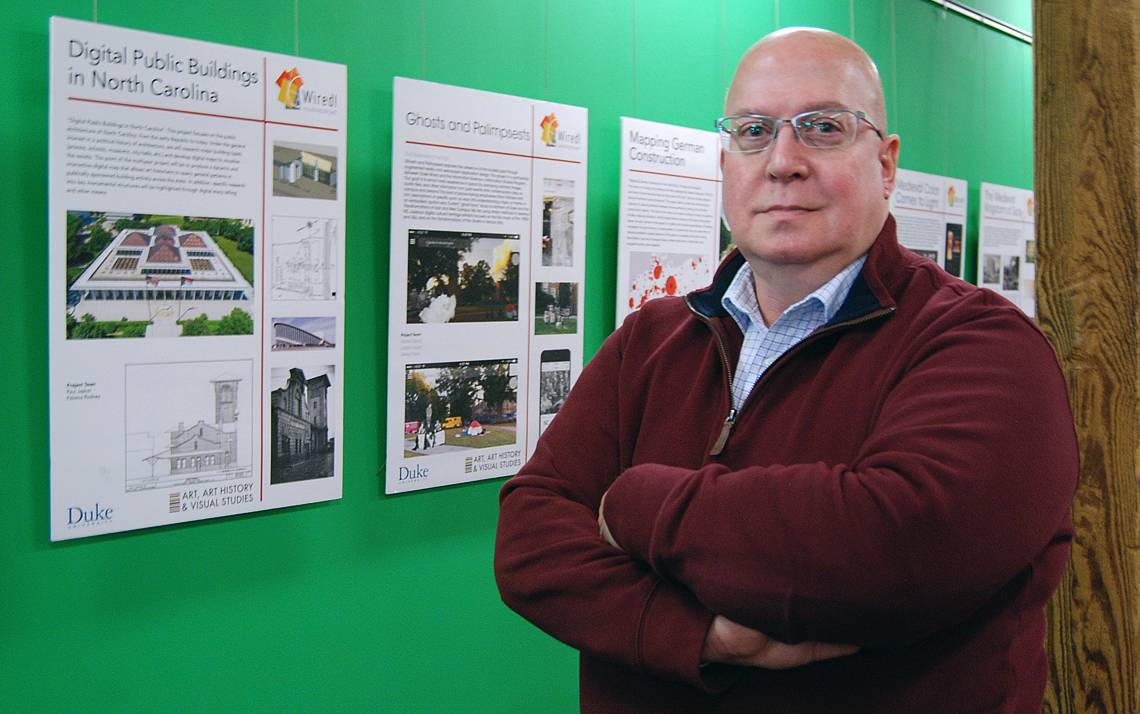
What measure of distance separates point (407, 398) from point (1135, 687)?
1788mm

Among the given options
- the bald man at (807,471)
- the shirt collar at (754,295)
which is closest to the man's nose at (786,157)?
the bald man at (807,471)

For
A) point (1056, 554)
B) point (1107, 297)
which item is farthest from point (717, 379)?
point (1107, 297)

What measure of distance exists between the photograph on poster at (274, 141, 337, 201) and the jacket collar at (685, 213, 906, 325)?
1162 millimetres

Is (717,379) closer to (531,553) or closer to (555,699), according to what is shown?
(531,553)

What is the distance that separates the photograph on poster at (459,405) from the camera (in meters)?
2.54

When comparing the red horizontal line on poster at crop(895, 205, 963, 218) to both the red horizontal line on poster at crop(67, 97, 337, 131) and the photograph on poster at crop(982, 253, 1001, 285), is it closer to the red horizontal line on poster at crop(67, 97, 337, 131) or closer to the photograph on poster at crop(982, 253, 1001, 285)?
the photograph on poster at crop(982, 253, 1001, 285)

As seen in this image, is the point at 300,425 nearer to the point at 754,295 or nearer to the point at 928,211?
the point at 754,295

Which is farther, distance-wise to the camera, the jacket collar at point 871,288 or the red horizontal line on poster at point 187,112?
the red horizontal line on poster at point 187,112

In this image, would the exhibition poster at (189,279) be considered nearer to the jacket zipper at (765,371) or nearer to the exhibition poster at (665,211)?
the exhibition poster at (665,211)

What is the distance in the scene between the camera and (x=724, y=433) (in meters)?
1.34

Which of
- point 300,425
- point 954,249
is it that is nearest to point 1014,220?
point 954,249

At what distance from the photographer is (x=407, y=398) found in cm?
252

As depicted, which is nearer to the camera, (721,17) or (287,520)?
(287,520)

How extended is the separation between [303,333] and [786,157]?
1367 mm
